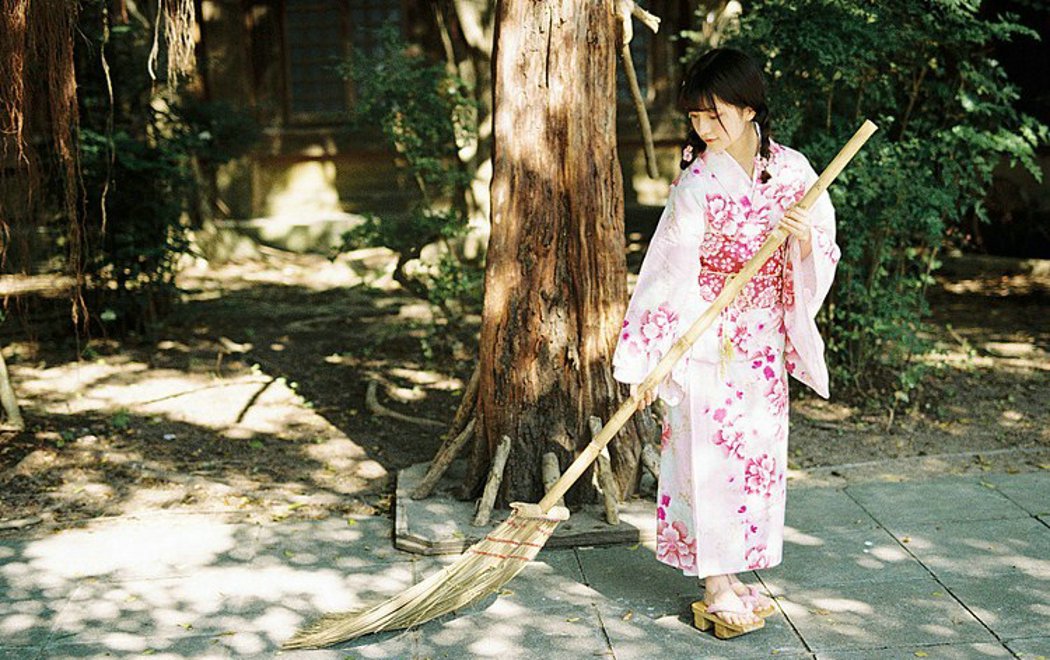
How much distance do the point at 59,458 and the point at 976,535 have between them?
4.34 metres

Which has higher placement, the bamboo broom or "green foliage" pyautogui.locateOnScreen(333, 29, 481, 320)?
"green foliage" pyautogui.locateOnScreen(333, 29, 481, 320)

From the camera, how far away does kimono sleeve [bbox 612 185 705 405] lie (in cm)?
376

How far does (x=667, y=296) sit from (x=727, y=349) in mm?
280

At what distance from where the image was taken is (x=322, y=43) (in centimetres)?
1364

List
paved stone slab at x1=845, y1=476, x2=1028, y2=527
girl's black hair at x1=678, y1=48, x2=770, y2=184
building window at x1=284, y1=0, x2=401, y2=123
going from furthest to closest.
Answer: building window at x1=284, y1=0, x2=401, y2=123 → paved stone slab at x1=845, y1=476, x2=1028, y2=527 → girl's black hair at x1=678, y1=48, x2=770, y2=184

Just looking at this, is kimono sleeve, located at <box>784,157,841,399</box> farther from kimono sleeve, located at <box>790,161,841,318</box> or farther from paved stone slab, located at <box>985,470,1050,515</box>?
paved stone slab, located at <box>985,470,1050,515</box>

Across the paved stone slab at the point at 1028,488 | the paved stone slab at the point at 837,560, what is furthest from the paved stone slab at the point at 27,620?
the paved stone slab at the point at 1028,488

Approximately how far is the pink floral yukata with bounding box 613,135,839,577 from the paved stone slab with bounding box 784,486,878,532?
34.2 inches

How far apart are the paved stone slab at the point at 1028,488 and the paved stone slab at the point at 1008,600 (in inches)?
28.8

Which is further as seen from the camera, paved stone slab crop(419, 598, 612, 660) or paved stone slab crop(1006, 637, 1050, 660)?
paved stone slab crop(419, 598, 612, 660)

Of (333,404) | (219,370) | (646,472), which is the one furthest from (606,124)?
(219,370)

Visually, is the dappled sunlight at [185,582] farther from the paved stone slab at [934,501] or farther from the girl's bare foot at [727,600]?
the paved stone slab at [934,501]

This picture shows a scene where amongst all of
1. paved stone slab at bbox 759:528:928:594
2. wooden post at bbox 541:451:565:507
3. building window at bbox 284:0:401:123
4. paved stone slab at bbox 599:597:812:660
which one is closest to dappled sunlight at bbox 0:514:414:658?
wooden post at bbox 541:451:565:507

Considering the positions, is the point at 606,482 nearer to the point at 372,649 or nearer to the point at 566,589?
the point at 566,589
